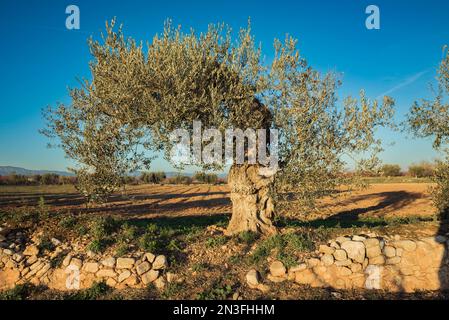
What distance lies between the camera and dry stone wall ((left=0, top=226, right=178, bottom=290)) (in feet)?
33.8

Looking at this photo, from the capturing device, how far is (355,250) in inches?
423

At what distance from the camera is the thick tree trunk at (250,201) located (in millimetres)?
13352

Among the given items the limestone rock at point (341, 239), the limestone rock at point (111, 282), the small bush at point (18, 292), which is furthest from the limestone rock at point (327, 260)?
the small bush at point (18, 292)

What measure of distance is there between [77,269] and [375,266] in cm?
1025

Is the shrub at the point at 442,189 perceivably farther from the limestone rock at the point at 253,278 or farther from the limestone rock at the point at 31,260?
the limestone rock at the point at 31,260

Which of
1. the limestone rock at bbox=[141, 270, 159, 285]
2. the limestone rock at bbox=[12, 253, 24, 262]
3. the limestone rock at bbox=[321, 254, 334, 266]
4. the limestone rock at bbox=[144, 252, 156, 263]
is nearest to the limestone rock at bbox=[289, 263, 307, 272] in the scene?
the limestone rock at bbox=[321, 254, 334, 266]

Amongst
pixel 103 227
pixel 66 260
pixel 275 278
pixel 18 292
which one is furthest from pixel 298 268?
pixel 18 292

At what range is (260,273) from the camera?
10422 millimetres

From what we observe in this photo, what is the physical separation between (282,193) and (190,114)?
16.3 feet

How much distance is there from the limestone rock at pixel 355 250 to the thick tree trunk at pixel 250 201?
334 centimetres

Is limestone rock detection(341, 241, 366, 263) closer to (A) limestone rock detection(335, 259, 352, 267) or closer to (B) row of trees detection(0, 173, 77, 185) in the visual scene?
(A) limestone rock detection(335, 259, 352, 267)

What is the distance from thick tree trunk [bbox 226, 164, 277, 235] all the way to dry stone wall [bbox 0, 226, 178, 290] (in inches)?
163
